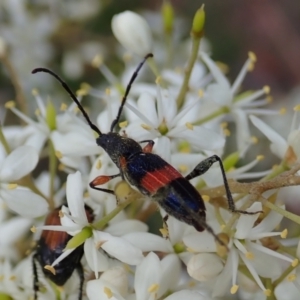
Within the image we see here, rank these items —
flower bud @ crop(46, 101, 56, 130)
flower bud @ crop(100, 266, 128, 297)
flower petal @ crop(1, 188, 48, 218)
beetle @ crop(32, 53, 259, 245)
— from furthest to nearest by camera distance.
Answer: flower bud @ crop(46, 101, 56, 130) < flower petal @ crop(1, 188, 48, 218) < flower bud @ crop(100, 266, 128, 297) < beetle @ crop(32, 53, 259, 245)

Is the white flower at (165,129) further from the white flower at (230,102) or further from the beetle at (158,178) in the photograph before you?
the white flower at (230,102)

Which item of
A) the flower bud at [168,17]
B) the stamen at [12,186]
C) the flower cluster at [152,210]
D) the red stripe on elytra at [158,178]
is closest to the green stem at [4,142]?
the flower cluster at [152,210]

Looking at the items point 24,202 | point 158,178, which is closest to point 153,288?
point 158,178

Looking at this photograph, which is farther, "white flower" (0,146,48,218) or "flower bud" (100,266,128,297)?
"white flower" (0,146,48,218)

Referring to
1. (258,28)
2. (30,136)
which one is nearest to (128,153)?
(30,136)

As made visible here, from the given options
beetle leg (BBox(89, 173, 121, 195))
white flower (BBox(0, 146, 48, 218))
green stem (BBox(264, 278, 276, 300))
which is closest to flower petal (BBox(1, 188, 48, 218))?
white flower (BBox(0, 146, 48, 218))

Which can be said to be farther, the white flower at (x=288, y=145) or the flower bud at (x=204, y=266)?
the white flower at (x=288, y=145)

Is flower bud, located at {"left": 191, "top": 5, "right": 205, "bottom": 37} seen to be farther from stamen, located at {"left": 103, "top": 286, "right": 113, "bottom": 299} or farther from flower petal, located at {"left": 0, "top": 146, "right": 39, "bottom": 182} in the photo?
stamen, located at {"left": 103, "top": 286, "right": 113, "bottom": 299}
